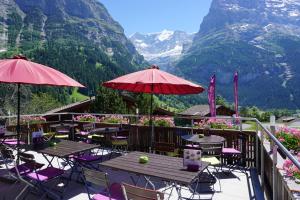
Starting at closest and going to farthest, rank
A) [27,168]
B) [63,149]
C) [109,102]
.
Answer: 1. [27,168]
2. [63,149]
3. [109,102]

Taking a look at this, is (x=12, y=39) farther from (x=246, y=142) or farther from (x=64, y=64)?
(x=246, y=142)

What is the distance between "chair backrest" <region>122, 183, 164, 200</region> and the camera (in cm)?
350

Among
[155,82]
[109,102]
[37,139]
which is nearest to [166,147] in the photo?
[155,82]

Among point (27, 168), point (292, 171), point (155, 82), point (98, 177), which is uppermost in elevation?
point (155, 82)

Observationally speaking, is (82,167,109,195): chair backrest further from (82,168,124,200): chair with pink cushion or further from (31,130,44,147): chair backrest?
(31,130,44,147): chair backrest

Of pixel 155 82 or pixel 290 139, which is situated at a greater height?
pixel 155 82

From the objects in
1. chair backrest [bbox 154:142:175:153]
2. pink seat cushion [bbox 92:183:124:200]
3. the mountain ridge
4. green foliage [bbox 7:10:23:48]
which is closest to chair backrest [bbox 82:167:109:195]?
pink seat cushion [bbox 92:183:124:200]

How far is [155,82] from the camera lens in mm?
5852

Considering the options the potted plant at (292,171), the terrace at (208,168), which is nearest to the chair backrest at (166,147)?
the terrace at (208,168)

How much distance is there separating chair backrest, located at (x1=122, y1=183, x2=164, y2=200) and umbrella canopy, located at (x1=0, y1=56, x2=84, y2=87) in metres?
2.42

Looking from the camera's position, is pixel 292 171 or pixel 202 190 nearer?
pixel 292 171

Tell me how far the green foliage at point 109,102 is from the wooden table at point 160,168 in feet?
108

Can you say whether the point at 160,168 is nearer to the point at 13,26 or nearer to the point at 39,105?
the point at 39,105

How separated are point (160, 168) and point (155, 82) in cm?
175
